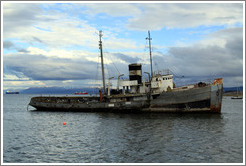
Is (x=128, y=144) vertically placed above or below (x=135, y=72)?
below

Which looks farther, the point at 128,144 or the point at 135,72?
the point at 135,72

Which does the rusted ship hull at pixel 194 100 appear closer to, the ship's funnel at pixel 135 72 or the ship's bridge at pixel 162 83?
the ship's bridge at pixel 162 83

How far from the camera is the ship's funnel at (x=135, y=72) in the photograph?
50697 millimetres

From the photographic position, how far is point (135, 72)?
166 feet

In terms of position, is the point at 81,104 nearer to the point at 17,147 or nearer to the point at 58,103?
the point at 58,103

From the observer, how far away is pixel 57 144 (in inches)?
986

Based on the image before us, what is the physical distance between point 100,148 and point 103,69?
32.8 m

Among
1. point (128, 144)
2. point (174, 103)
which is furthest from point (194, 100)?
point (128, 144)

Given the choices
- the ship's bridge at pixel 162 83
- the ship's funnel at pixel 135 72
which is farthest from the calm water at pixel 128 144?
the ship's funnel at pixel 135 72

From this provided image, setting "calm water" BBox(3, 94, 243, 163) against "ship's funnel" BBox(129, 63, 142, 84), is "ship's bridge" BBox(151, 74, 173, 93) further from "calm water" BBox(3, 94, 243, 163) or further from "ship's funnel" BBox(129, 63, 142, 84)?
"calm water" BBox(3, 94, 243, 163)

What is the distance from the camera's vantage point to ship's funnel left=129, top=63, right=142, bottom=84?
50.7 m

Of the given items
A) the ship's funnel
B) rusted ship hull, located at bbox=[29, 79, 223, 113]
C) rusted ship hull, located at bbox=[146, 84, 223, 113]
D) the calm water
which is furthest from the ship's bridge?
the calm water

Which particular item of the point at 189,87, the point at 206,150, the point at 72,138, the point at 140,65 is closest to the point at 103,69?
the point at 140,65

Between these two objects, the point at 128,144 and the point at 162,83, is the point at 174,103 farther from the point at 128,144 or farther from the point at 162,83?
the point at 128,144
